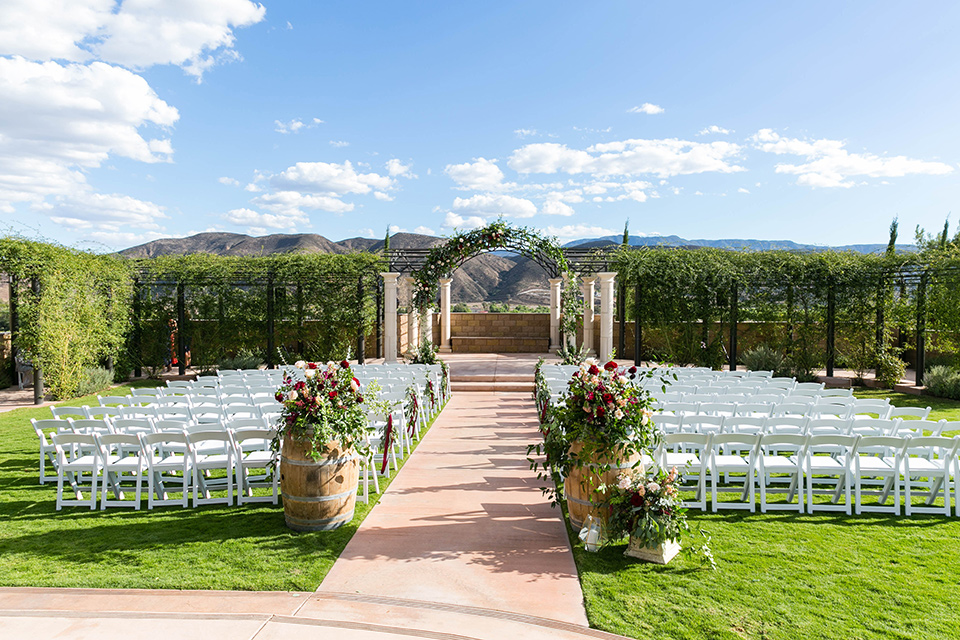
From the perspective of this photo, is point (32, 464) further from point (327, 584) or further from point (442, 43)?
point (442, 43)

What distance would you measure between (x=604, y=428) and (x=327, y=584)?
2208 mm

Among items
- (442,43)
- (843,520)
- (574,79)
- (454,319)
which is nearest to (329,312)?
(454,319)

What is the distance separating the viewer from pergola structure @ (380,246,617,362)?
16.2 metres

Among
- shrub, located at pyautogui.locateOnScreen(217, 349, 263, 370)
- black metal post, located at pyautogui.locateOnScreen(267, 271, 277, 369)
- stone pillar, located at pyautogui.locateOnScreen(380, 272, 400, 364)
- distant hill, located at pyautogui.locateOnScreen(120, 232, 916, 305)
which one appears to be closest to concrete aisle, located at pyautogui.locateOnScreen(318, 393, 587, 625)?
stone pillar, located at pyautogui.locateOnScreen(380, 272, 400, 364)

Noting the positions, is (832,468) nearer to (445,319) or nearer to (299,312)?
(299,312)

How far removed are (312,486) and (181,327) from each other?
13632 mm

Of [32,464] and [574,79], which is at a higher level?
[574,79]

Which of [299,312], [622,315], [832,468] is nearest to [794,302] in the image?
[622,315]

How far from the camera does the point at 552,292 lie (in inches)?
827

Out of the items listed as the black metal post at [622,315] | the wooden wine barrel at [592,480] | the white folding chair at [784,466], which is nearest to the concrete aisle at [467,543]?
the wooden wine barrel at [592,480]

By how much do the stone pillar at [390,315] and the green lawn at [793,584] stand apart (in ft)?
40.7

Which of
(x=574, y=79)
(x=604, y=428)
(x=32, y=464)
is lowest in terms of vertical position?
(x=32, y=464)

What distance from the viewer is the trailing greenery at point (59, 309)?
1184cm

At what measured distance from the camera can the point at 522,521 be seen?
5.05m
